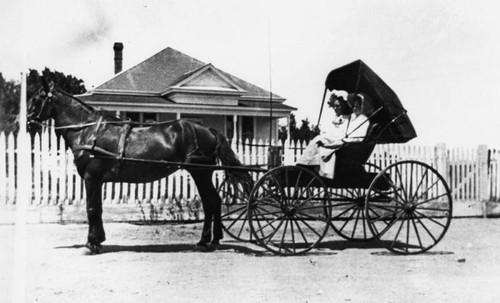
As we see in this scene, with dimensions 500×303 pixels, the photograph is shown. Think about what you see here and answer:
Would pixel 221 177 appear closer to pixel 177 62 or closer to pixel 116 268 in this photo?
pixel 116 268

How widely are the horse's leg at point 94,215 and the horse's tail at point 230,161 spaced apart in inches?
72.1

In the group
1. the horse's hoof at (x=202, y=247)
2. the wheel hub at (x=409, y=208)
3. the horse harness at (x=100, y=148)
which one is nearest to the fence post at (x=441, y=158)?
the wheel hub at (x=409, y=208)

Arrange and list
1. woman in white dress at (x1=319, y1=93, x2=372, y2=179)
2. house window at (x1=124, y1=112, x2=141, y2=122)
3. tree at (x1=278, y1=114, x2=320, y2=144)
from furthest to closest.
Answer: tree at (x1=278, y1=114, x2=320, y2=144) → house window at (x1=124, y1=112, x2=141, y2=122) → woman in white dress at (x1=319, y1=93, x2=372, y2=179)

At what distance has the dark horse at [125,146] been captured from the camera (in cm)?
827

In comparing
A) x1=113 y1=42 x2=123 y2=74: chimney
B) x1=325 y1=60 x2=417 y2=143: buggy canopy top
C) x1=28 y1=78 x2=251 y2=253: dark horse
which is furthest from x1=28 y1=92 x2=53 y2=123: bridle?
x1=113 y1=42 x2=123 y2=74: chimney

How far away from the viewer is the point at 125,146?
8391mm

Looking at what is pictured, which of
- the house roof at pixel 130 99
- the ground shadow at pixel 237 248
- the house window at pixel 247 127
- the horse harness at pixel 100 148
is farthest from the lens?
the house window at pixel 247 127

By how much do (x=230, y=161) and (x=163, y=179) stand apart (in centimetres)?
473

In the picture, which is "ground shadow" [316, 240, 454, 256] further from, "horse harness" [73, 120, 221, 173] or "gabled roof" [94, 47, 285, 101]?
"gabled roof" [94, 47, 285, 101]

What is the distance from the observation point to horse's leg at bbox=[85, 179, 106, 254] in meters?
8.06

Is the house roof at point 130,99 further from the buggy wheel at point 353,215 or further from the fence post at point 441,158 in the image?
the buggy wheel at point 353,215

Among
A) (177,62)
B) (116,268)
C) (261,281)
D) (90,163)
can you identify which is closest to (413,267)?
(261,281)

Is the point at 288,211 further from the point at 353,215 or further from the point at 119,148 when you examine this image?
the point at 353,215

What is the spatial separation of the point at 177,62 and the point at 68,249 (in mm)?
23589
